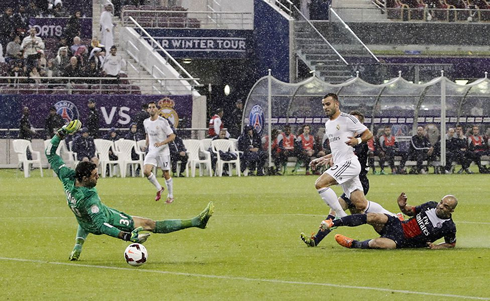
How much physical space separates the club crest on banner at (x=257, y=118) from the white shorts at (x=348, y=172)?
2209 cm

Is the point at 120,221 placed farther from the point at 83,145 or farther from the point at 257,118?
the point at 257,118

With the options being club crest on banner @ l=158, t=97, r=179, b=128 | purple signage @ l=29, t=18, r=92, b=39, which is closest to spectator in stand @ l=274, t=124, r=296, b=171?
club crest on banner @ l=158, t=97, r=179, b=128

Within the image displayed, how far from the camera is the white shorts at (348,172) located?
14289 millimetres

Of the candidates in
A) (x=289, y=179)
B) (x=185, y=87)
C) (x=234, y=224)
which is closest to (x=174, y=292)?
(x=234, y=224)

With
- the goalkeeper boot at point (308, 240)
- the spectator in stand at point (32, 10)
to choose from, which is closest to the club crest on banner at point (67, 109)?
the spectator in stand at point (32, 10)

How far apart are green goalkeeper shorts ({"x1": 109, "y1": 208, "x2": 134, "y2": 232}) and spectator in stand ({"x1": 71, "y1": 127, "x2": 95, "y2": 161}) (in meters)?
21.4

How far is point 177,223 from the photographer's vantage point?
12.8 meters

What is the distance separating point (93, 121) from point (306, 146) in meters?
7.33

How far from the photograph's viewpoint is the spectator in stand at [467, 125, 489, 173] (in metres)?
36.5

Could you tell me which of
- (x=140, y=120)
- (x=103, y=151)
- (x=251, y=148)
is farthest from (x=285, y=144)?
(x=103, y=151)

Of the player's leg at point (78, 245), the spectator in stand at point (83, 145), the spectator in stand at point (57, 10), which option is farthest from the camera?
the spectator in stand at point (57, 10)

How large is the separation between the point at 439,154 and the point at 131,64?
13955mm

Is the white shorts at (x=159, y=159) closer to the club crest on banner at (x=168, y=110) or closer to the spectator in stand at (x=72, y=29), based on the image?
the club crest on banner at (x=168, y=110)

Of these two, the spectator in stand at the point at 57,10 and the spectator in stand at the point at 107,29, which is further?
the spectator in stand at the point at 57,10
